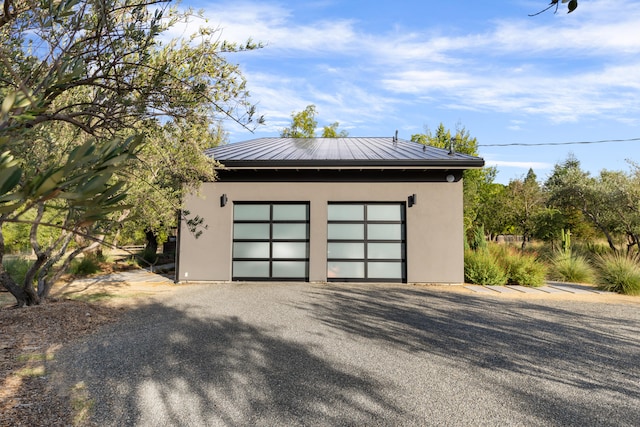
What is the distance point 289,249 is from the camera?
10328 millimetres

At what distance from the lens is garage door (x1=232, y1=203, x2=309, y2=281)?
1029 cm

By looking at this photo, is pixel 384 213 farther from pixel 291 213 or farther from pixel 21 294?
pixel 21 294

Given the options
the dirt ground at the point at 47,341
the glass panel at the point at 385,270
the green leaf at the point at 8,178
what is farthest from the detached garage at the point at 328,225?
the green leaf at the point at 8,178

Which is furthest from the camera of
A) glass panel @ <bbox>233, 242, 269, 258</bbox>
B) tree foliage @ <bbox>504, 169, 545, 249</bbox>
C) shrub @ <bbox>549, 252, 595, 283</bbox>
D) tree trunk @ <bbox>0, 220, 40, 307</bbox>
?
tree foliage @ <bbox>504, 169, 545, 249</bbox>

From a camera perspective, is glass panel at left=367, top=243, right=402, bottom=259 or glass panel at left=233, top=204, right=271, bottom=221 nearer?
glass panel at left=367, top=243, right=402, bottom=259

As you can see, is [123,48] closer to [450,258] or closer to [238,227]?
[238,227]

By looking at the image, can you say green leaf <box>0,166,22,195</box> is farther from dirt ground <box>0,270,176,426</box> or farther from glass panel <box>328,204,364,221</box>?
glass panel <box>328,204,364,221</box>

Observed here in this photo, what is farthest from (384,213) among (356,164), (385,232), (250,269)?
(250,269)

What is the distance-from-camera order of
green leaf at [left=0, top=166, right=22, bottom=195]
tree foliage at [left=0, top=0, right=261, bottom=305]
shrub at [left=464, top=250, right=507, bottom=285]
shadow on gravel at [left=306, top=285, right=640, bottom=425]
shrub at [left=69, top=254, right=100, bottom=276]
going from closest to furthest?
green leaf at [left=0, top=166, right=22, bottom=195], tree foliage at [left=0, top=0, right=261, bottom=305], shadow on gravel at [left=306, top=285, right=640, bottom=425], shrub at [left=464, top=250, right=507, bottom=285], shrub at [left=69, top=254, right=100, bottom=276]

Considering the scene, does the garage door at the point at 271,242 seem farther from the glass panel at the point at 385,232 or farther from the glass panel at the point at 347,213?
the glass panel at the point at 385,232

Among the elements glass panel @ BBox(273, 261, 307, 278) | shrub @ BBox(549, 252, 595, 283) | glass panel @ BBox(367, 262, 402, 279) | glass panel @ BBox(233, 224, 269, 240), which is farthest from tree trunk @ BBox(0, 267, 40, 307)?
Answer: shrub @ BBox(549, 252, 595, 283)

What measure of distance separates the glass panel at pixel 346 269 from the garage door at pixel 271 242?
70 cm

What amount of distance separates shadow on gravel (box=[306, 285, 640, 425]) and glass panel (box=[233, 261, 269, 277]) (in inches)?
90.0

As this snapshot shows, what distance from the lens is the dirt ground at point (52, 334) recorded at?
2922mm
